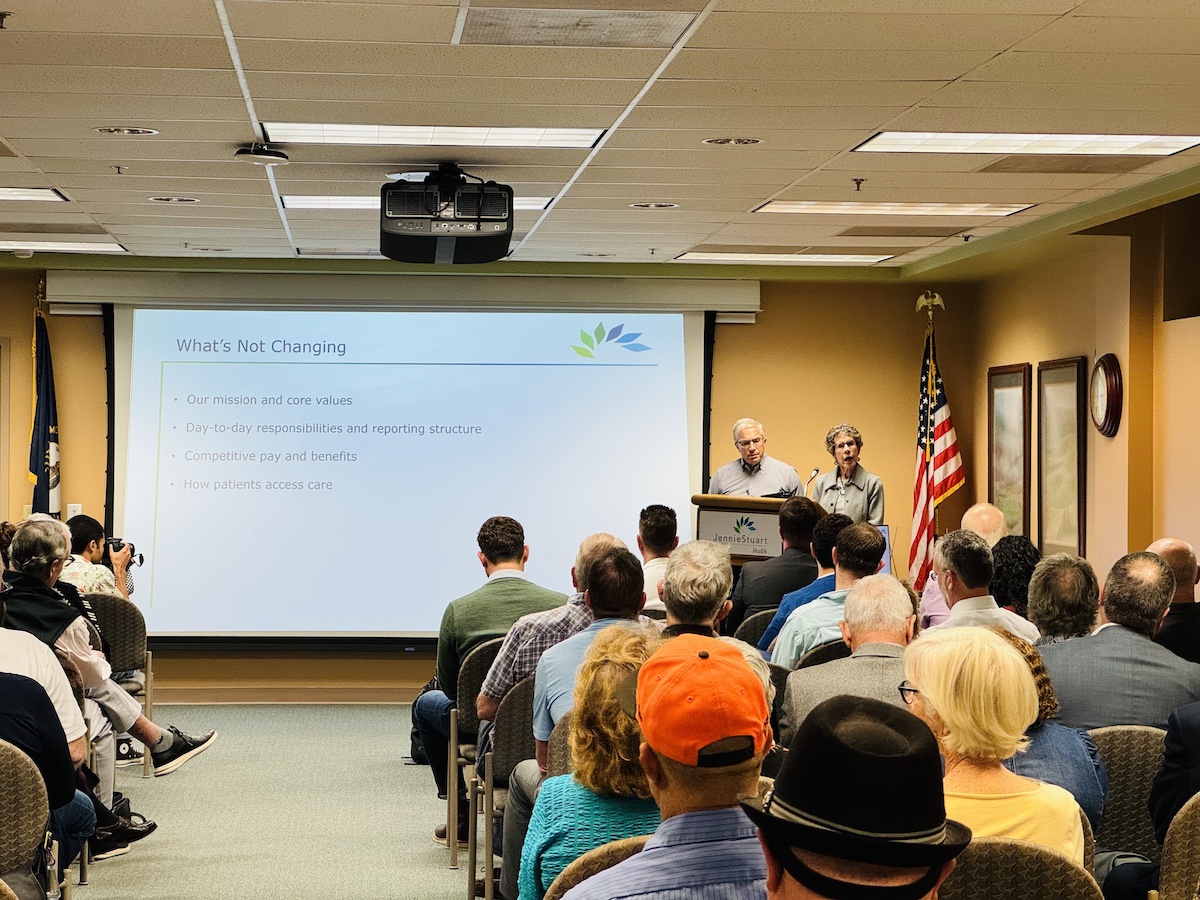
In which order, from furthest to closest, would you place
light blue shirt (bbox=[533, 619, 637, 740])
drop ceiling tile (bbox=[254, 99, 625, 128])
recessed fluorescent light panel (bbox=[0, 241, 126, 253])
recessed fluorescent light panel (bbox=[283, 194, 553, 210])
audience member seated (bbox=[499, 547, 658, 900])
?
recessed fluorescent light panel (bbox=[0, 241, 126, 253]), recessed fluorescent light panel (bbox=[283, 194, 553, 210]), drop ceiling tile (bbox=[254, 99, 625, 128]), light blue shirt (bbox=[533, 619, 637, 740]), audience member seated (bbox=[499, 547, 658, 900])

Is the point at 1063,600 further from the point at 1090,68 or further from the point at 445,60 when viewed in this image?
the point at 445,60

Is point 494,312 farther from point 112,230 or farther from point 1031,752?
point 1031,752

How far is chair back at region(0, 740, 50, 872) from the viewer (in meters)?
3.45

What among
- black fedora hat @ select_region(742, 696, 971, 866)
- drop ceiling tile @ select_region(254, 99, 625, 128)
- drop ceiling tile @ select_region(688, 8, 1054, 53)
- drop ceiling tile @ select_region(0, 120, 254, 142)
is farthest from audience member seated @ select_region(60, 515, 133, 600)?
black fedora hat @ select_region(742, 696, 971, 866)

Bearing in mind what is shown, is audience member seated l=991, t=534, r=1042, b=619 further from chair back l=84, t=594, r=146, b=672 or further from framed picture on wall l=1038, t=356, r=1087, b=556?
chair back l=84, t=594, r=146, b=672

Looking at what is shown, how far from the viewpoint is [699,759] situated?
1896 millimetres

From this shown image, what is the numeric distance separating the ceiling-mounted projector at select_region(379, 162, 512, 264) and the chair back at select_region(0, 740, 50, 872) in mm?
2929

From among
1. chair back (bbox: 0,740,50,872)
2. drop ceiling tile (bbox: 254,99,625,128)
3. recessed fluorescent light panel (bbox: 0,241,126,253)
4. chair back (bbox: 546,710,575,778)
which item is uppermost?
recessed fluorescent light panel (bbox: 0,241,126,253)

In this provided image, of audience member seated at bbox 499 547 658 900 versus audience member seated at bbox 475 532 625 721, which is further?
audience member seated at bbox 475 532 625 721

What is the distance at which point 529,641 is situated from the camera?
4625 mm

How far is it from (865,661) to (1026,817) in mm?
1170

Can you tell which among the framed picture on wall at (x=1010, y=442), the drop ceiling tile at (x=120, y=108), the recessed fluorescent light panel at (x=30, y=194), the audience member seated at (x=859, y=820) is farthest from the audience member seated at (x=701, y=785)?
the framed picture on wall at (x=1010, y=442)

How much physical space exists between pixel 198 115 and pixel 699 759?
12.4ft

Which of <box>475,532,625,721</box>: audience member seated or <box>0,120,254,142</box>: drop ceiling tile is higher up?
<box>0,120,254,142</box>: drop ceiling tile
